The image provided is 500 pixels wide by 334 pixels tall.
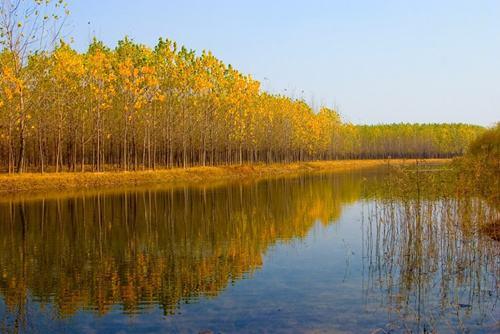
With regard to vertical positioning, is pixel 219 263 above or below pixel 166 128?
below

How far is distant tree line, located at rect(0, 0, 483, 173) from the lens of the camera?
5138 cm

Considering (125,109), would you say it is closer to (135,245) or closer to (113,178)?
(113,178)

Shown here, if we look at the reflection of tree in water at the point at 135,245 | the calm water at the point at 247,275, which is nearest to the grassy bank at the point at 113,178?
the reflection of tree in water at the point at 135,245

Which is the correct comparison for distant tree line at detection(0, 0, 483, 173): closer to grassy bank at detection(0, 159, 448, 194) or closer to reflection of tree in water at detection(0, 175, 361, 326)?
grassy bank at detection(0, 159, 448, 194)

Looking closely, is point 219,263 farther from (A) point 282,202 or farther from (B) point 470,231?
(A) point 282,202

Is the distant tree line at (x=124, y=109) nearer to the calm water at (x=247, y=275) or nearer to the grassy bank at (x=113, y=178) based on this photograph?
the grassy bank at (x=113, y=178)

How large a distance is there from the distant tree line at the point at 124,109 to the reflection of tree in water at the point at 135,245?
21.2m

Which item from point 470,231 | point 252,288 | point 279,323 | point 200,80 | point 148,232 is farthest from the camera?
point 200,80

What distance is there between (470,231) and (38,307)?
1363 centimetres

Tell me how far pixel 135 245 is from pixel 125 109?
42.0 metres

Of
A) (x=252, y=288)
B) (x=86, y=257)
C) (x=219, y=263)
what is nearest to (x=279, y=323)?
(x=252, y=288)

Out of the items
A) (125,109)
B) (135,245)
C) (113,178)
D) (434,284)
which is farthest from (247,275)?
(125,109)

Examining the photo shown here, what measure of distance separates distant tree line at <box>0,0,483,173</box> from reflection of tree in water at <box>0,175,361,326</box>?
21.2 m

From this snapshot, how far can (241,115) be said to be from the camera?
8581cm
